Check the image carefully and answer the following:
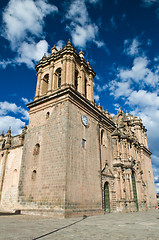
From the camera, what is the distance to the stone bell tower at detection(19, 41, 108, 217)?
1304 cm

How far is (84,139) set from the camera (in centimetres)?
1627

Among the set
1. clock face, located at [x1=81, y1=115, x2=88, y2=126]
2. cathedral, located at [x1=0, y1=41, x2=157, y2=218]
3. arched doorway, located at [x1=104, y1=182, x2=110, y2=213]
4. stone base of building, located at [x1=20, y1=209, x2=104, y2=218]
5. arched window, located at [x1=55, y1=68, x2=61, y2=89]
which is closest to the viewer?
stone base of building, located at [x1=20, y1=209, x2=104, y2=218]

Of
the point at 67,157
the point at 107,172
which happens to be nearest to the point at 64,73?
the point at 67,157

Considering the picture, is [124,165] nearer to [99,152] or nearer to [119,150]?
[119,150]

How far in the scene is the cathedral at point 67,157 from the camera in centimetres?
1339

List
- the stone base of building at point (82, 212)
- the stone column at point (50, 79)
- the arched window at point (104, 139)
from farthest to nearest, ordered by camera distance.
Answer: the arched window at point (104, 139) → the stone column at point (50, 79) → the stone base of building at point (82, 212)

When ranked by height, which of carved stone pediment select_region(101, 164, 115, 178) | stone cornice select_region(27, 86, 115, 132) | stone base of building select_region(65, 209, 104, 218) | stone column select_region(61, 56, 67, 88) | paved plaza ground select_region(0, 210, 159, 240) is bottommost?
stone base of building select_region(65, 209, 104, 218)

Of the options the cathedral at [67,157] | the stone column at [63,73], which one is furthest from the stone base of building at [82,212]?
the stone column at [63,73]

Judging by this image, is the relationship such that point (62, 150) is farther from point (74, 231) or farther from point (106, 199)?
point (106, 199)

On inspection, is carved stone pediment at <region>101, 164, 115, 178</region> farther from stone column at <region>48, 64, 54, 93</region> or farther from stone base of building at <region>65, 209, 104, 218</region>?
stone column at <region>48, 64, 54, 93</region>

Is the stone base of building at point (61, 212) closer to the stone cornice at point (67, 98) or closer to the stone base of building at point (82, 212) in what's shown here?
the stone base of building at point (82, 212)

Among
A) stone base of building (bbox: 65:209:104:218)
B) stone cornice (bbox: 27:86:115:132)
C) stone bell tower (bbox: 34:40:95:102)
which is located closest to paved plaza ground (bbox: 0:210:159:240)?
stone base of building (bbox: 65:209:104:218)

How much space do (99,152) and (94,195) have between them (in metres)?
4.29

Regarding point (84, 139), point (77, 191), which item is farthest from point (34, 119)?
point (77, 191)
